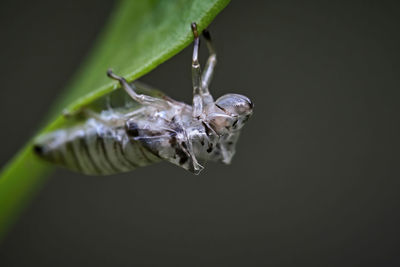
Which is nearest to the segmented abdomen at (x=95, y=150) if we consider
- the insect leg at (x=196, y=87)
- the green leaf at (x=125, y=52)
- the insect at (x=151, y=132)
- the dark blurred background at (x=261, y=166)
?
the insect at (x=151, y=132)

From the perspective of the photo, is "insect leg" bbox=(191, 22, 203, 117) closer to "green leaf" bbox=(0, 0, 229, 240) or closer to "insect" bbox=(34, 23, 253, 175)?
"insect" bbox=(34, 23, 253, 175)

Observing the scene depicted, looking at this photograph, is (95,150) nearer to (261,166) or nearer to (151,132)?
(151,132)

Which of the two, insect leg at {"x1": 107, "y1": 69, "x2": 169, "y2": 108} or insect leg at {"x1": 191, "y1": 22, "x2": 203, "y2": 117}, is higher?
insect leg at {"x1": 191, "y1": 22, "x2": 203, "y2": 117}

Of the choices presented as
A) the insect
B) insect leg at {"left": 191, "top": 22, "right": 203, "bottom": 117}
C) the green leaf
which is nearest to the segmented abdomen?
the insect

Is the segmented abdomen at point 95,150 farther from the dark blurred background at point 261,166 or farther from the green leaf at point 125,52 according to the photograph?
the dark blurred background at point 261,166

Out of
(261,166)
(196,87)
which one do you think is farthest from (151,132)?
(261,166)

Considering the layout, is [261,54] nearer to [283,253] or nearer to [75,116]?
[283,253]
